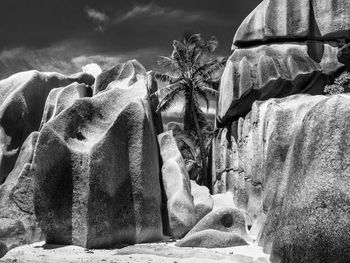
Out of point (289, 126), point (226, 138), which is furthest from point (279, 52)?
point (289, 126)

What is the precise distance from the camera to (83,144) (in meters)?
10.2

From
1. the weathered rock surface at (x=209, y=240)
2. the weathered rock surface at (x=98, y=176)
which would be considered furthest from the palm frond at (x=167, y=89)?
the weathered rock surface at (x=209, y=240)

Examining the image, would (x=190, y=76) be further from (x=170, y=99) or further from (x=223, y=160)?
(x=223, y=160)

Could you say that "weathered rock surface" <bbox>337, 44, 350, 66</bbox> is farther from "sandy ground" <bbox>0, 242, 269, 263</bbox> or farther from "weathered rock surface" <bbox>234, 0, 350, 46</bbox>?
"sandy ground" <bbox>0, 242, 269, 263</bbox>

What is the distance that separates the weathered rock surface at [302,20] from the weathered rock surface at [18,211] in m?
9.94

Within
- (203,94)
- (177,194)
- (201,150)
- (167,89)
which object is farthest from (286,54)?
(167,89)

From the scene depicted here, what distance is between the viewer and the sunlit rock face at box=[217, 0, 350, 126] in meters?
17.1

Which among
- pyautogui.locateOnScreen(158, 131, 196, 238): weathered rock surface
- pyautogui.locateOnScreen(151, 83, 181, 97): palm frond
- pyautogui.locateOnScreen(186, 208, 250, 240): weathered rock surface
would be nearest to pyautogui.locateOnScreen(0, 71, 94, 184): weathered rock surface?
pyautogui.locateOnScreen(158, 131, 196, 238): weathered rock surface

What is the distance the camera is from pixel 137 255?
8680 millimetres

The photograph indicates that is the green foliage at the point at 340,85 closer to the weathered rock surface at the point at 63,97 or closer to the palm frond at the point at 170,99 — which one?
the weathered rock surface at the point at 63,97

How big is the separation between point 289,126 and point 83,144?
467cm

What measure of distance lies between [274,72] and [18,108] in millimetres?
8524

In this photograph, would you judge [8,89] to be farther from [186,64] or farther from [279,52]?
[186,64]

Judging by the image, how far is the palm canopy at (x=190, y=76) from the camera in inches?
976
